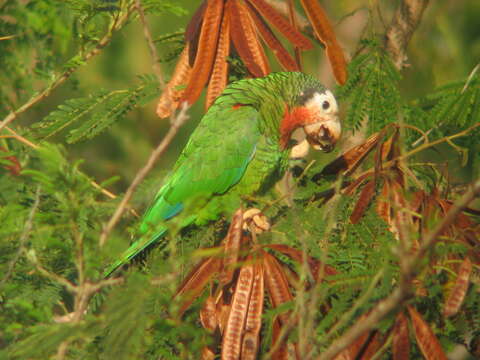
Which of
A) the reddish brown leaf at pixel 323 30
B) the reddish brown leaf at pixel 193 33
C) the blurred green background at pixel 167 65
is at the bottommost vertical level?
the blurred green background at pixel 167 65

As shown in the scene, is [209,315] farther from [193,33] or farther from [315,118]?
[315,118]

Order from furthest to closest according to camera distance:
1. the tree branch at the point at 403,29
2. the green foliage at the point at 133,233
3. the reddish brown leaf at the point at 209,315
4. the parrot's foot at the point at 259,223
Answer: the tree branch at the point at 403,29
the parrot's foot at the point at 259,223
the reddish brown leaf at the point at 209,315
the green foliage at the point at 133,233

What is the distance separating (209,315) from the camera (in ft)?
5.36

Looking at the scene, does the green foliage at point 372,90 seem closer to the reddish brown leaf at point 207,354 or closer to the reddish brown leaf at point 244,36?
the reddish brown leaf at point 244,36

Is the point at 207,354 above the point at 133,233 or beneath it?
beneath

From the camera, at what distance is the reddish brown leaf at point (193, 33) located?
2285mm

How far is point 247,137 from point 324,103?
1.29 feet

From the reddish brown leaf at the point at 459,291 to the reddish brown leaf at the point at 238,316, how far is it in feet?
1.74

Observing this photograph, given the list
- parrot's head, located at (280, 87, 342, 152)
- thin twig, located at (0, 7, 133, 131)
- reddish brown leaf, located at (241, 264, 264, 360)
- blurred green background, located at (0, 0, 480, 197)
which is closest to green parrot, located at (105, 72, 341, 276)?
parrot's head, located at (280, 87, 342, 152)

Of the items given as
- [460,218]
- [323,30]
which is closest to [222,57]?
[323,30]

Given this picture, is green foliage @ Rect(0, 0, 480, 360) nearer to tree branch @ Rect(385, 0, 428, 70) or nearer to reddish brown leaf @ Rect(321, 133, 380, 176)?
reddish brown leaf @ Rect(321, 133, 380, 176)

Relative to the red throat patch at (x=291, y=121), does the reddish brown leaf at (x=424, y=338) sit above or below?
below

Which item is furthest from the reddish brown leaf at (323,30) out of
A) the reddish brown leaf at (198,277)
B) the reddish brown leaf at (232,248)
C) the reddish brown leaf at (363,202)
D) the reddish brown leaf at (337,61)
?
the reddish brown leaf at (198,277)

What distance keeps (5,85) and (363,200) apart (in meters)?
1.20
